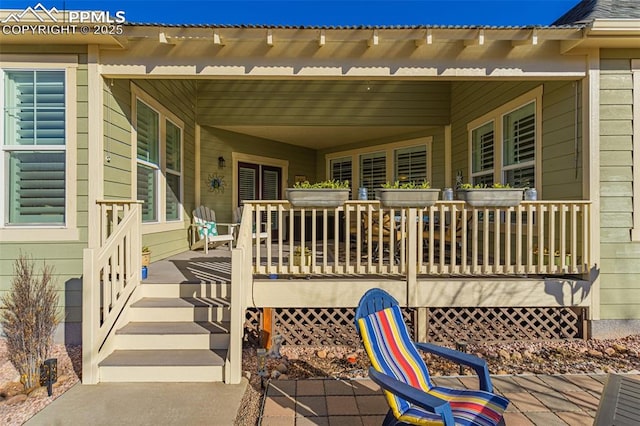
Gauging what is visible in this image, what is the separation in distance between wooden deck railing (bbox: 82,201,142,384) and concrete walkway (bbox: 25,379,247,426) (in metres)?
0.27

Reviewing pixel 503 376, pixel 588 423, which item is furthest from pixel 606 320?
pixel 588 423

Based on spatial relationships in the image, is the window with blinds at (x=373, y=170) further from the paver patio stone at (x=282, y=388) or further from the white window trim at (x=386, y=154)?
the paver patio stone at (x=282, y=388)

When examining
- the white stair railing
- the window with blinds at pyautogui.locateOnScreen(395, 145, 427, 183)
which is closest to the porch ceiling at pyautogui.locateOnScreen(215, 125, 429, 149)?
the window with blinds at pyautogui.locateOnScreen(395, 145, 427, 183)

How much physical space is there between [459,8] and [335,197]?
432 centimetres

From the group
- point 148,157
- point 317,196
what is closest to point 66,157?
point 148,157

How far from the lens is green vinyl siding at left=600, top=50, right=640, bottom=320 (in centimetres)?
389

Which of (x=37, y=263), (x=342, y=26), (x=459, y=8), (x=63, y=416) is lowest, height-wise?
(x=63, y=416)

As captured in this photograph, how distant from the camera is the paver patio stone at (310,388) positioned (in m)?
2.89

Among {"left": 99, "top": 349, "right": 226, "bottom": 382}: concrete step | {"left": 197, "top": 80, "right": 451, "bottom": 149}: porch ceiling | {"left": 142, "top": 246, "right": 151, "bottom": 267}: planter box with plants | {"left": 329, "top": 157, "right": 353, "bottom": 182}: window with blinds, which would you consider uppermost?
{"left": 197, "top": 80, "right": 451, "bottom": 149}: porch ceiling

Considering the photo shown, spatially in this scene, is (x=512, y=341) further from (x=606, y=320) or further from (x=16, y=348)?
(x=16, y=348)

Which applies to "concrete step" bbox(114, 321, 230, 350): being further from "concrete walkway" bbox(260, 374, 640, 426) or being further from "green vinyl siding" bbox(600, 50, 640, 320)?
"green vinyl siding" bbox(600, 50, 640, 320)

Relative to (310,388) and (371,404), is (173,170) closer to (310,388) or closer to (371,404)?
(310,388)

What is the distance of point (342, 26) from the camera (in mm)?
3631

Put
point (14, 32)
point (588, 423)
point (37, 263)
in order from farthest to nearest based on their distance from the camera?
point (37, 263) → point (14, 32) → point (588, 423)
